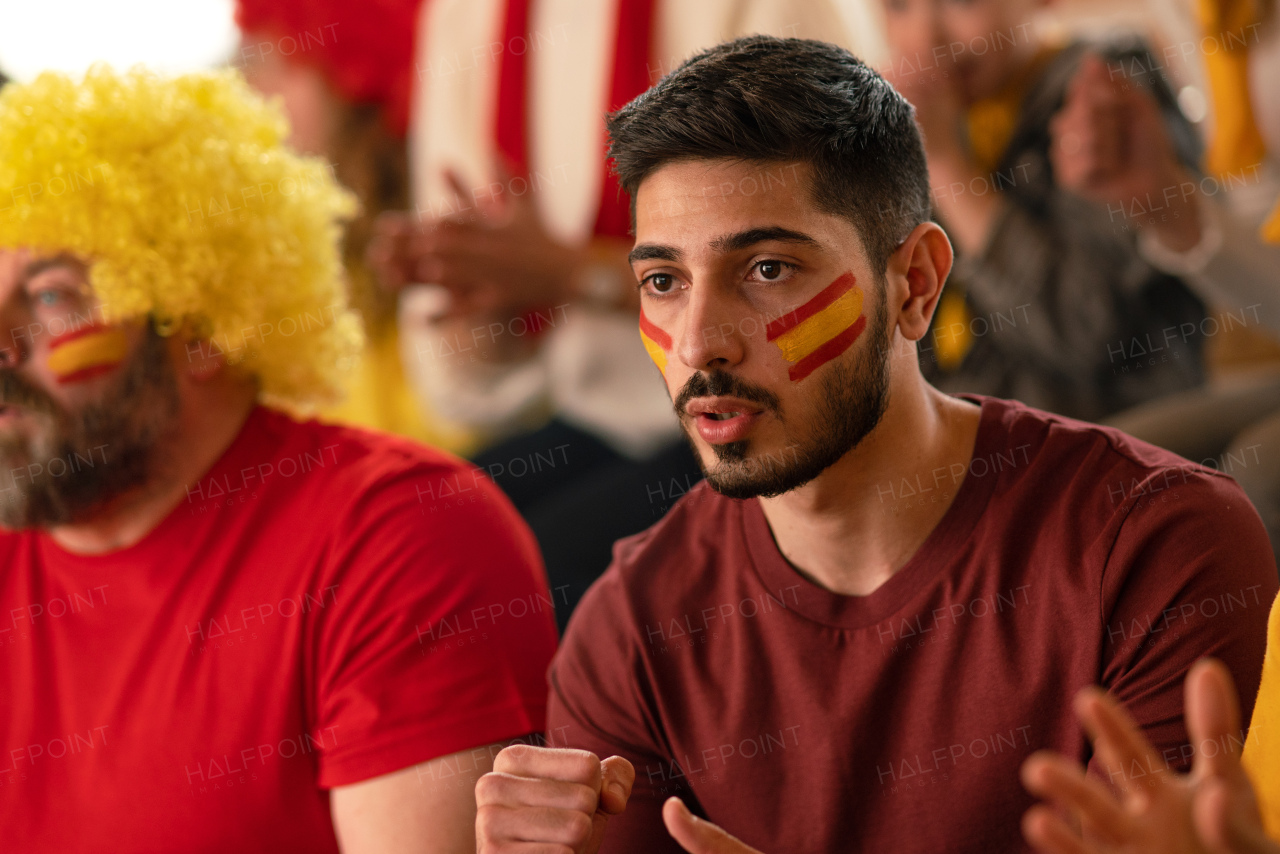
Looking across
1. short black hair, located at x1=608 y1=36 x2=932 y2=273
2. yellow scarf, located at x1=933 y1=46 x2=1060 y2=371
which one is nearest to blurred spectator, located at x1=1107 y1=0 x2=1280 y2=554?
yellow scarf, located at x1=933 y1=46 x2=1060 y2=371

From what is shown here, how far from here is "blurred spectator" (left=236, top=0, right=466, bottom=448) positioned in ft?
8.32

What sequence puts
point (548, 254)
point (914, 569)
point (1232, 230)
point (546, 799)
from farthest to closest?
point (548, 254) → point (1232, 230) → point (914, 569) → point (546, 799)

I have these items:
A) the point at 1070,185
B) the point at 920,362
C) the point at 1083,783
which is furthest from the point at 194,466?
the point at 1070,185

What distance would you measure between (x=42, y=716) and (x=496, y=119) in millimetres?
1409

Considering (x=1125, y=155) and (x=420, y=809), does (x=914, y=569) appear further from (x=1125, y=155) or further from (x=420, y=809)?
(x=1125, y=155)

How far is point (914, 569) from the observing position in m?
0.99

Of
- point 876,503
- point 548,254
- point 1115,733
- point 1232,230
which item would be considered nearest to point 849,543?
point 876,503

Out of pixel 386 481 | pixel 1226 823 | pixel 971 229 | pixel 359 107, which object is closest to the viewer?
pixel 1226 823

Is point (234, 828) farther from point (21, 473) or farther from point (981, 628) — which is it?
point (981, 628)

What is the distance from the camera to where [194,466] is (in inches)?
52.5

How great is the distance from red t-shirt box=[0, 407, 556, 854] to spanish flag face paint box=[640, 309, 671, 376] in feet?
1.06

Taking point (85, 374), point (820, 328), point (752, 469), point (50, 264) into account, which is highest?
point (50, 264)

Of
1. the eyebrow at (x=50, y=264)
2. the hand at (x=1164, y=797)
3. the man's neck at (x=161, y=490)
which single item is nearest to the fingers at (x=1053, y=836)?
the hand at (x=1164, y=797)

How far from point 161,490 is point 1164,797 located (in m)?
1.09
